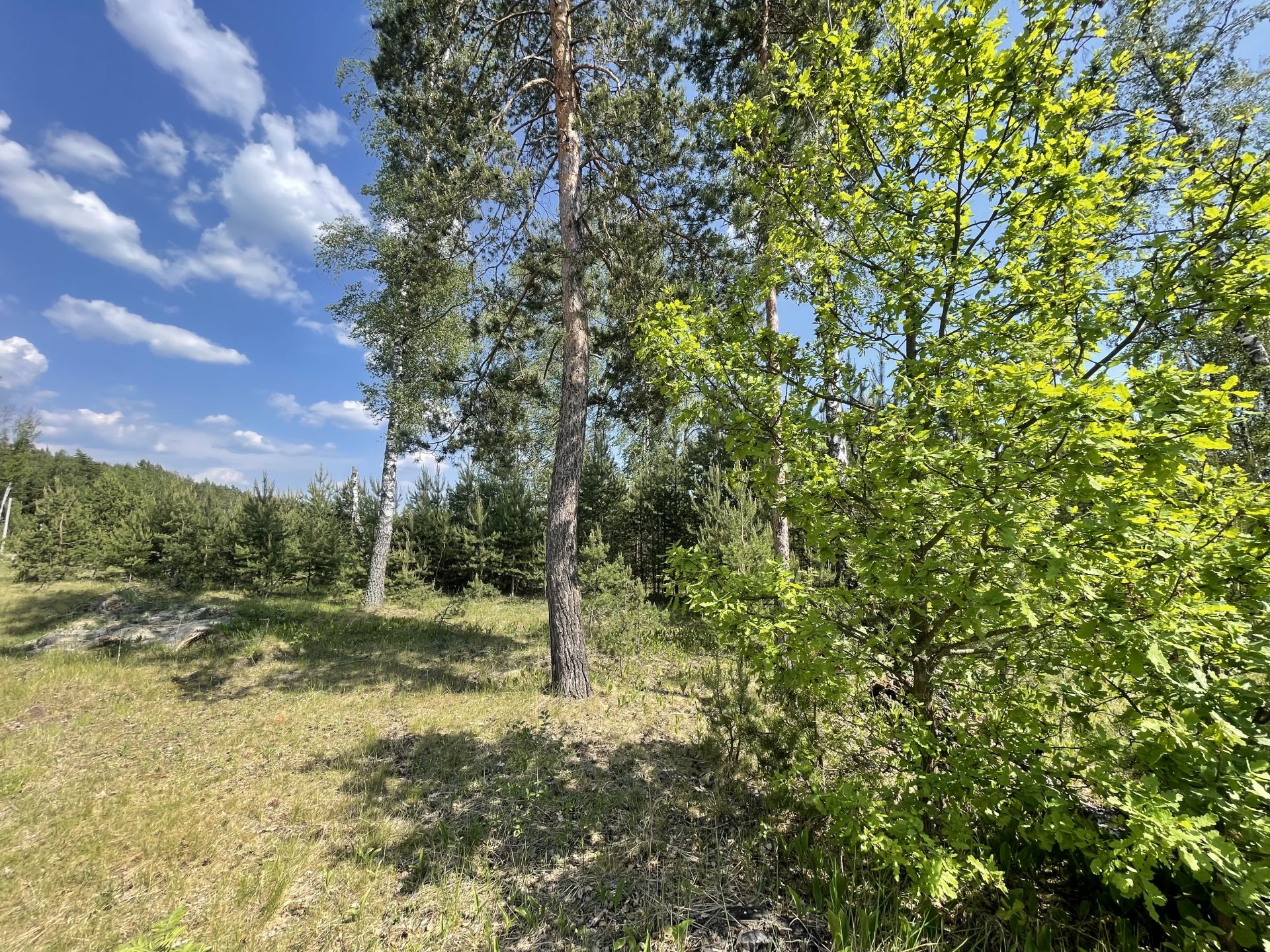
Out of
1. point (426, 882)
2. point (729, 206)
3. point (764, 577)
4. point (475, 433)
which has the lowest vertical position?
point (426, 882)

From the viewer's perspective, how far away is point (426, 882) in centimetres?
303

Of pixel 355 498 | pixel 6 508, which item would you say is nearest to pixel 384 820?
pixel 355 498

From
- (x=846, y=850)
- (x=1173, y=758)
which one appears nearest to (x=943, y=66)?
(x=1173, y=758)

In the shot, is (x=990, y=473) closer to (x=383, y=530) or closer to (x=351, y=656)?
(x=351, y=656)

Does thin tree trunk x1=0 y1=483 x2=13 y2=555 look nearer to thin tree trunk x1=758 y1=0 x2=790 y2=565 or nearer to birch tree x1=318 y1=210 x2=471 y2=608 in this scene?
birch tree x1=318 y1=210 x2=471 y2=608

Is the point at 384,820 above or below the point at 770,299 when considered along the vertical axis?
below

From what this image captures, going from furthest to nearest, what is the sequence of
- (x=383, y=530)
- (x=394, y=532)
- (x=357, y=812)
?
(x=394, y=532), (x=383, y=530), (x=357, y=812)

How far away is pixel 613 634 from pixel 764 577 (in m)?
5.56

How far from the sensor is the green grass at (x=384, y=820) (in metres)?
2.67

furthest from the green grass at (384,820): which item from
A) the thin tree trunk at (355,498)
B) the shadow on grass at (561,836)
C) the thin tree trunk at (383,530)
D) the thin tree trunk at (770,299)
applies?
the thin tree trunk at (355,498)

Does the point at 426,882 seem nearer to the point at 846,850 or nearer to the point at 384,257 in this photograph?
the point at 846,850

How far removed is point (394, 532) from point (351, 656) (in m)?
8.10

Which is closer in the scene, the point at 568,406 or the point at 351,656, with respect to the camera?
the point at 568,406

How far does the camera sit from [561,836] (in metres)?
3.45
